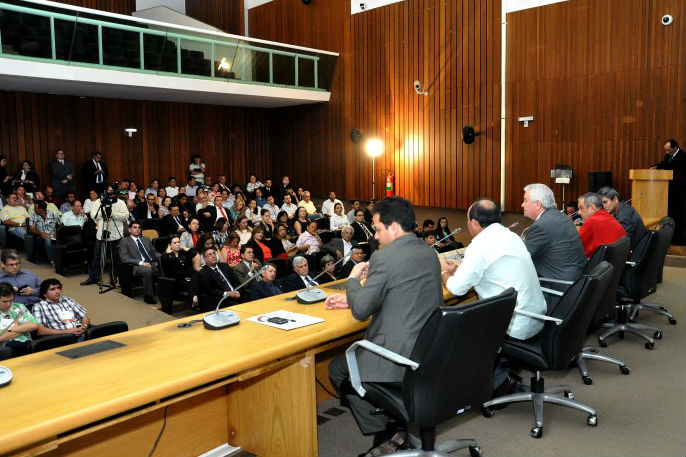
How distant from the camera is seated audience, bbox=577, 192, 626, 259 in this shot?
A: 5.03 meters

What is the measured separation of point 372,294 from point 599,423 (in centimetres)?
173

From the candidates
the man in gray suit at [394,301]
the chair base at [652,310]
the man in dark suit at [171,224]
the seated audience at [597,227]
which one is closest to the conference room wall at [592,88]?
the chair base at [652,310]

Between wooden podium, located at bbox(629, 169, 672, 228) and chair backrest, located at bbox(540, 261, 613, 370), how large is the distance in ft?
20.6

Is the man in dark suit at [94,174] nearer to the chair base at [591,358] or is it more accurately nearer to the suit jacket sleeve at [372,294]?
the chair base at [591,358]

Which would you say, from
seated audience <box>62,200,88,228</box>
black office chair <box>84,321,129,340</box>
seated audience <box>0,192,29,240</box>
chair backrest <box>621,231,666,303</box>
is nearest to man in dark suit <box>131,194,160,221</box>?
seated audience <box>62,200,88,228</box>

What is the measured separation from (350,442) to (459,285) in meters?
1.03

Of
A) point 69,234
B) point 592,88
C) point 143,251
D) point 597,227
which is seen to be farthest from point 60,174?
point 597,227

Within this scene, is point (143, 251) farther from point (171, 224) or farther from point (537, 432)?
point (537, 432)

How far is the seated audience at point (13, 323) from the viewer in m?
4.18

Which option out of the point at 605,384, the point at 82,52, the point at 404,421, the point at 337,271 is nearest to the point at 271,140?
the point at 82,52

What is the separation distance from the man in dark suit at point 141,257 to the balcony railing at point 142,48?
3.75 meters

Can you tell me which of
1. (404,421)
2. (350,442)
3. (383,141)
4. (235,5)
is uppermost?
(235,5)

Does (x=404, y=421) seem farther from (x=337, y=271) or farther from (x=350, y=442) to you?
(x=337, y=271)

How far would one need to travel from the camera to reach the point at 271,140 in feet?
52.4
